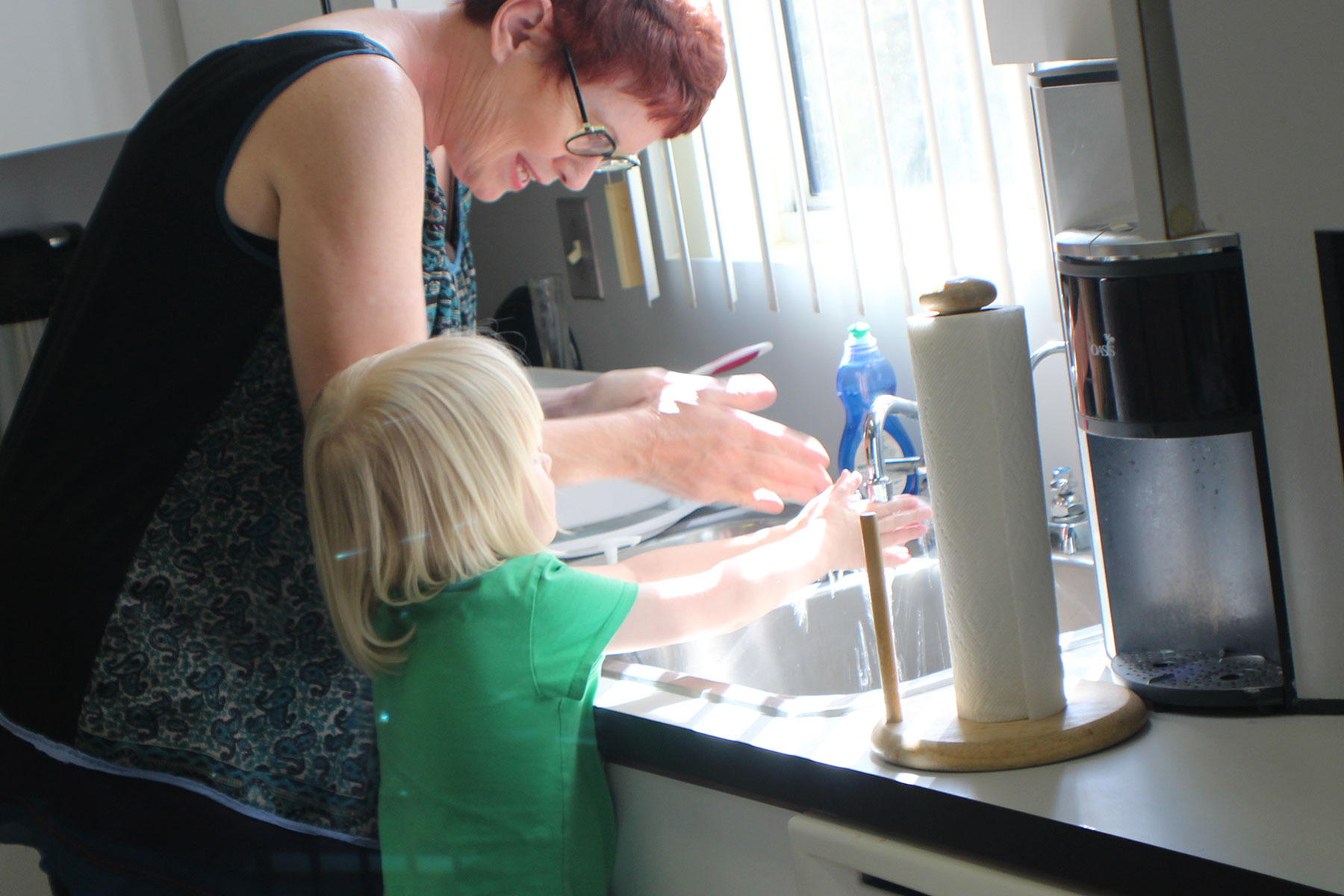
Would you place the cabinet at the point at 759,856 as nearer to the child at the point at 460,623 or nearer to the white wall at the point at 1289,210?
the child at the point at 460,623

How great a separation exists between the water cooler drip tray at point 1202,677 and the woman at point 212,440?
60cm

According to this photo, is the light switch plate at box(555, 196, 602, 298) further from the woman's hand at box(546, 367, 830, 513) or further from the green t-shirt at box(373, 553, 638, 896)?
the green t-shirt at box(373, 553, 638, 896)

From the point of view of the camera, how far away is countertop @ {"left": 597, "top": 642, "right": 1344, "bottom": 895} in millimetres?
655

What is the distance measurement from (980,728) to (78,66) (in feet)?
6.01

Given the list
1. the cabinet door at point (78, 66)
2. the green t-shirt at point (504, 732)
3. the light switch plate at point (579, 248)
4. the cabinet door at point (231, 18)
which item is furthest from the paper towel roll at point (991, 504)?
the cabinet door at point (78, 66)

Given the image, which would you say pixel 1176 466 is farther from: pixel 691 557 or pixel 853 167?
pixel 853 167

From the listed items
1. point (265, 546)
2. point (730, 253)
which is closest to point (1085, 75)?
point (265, 546)

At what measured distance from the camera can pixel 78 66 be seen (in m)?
2.00

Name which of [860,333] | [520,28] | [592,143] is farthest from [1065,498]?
[520,28]

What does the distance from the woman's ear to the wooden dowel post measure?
2.03ft

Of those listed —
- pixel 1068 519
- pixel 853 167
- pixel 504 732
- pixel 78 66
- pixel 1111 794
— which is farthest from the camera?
pixel 78 66

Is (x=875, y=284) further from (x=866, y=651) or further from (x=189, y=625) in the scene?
(x=189, y=625)

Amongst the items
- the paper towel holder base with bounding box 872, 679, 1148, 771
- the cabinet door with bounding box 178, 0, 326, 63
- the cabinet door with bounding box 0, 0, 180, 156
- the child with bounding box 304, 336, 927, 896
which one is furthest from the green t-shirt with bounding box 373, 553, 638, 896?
the cabinet door with bounding box 0, 0, 180, 156

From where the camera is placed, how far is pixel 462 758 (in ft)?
3.20
